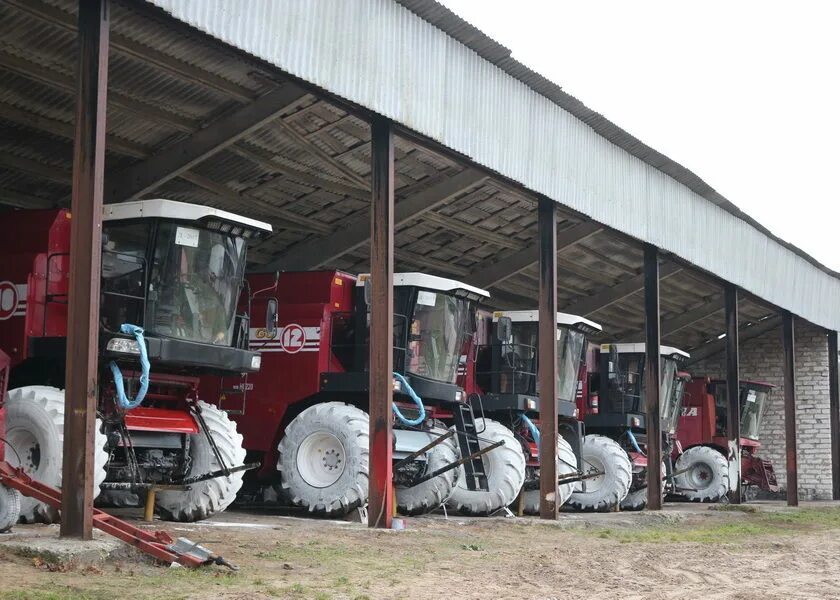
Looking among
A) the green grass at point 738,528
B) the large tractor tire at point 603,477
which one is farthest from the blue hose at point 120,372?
the large tractor tire at point 603,477

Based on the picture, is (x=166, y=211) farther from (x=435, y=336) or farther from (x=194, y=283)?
(x=435, y=336)

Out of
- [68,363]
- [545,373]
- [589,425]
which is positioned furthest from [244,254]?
[589,425]

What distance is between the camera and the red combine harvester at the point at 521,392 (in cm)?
1730

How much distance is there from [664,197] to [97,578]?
1326cm

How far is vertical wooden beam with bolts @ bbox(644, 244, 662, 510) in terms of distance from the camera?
1838 cm

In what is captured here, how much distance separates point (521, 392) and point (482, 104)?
16.5 feet

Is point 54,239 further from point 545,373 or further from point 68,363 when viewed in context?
point 545,373

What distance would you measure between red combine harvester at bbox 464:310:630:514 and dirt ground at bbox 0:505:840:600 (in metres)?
2.13

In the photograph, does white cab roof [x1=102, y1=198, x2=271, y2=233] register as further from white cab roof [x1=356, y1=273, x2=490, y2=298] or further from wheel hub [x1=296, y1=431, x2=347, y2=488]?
white cab roof [x1=356, y1=273, x2=490, y2=298]

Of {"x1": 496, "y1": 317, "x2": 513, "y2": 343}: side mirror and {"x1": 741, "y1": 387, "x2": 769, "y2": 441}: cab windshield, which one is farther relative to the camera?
{"x1": 741, "y1": 387, "x2": 769, "y2": 441}: cab windshield

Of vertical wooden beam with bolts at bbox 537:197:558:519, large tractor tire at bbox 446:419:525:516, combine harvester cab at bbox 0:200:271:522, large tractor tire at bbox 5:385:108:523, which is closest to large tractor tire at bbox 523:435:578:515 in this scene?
large tractor tire at bbox 446:419:525:516

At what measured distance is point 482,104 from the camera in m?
14.2

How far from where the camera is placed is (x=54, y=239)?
11.8 meters

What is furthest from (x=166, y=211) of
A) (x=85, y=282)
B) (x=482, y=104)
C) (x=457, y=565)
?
(x=457, y=565)
